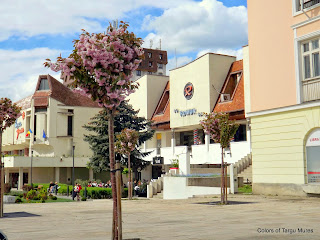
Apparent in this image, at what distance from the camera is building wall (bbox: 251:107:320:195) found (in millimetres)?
21047

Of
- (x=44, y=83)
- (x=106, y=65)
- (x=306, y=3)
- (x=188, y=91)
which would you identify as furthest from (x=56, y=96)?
(x=106, y=65)

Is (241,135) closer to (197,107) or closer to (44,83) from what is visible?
(197,107)

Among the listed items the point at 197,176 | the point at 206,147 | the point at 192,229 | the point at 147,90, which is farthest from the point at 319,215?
the point at 147,90

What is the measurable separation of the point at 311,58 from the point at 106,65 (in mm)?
15335

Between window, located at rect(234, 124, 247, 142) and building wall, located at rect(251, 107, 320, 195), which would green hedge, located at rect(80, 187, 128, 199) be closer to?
window, located at rect(234, 124, 247, 142)

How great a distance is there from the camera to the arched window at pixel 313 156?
2045cm

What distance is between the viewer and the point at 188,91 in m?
46.8

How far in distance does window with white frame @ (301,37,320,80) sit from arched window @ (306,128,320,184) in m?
2.78

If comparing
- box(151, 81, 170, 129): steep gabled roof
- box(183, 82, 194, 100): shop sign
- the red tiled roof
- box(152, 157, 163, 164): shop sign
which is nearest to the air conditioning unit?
box(183, 82, 194, 100): shop sign

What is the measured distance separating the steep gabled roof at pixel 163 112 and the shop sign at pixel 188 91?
205 inches

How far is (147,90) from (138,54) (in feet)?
153

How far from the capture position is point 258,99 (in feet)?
79.0

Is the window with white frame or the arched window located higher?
the window with white frame

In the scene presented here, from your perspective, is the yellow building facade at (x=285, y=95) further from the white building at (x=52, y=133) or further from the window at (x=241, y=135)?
A: the white building at (x=52, y=133)
